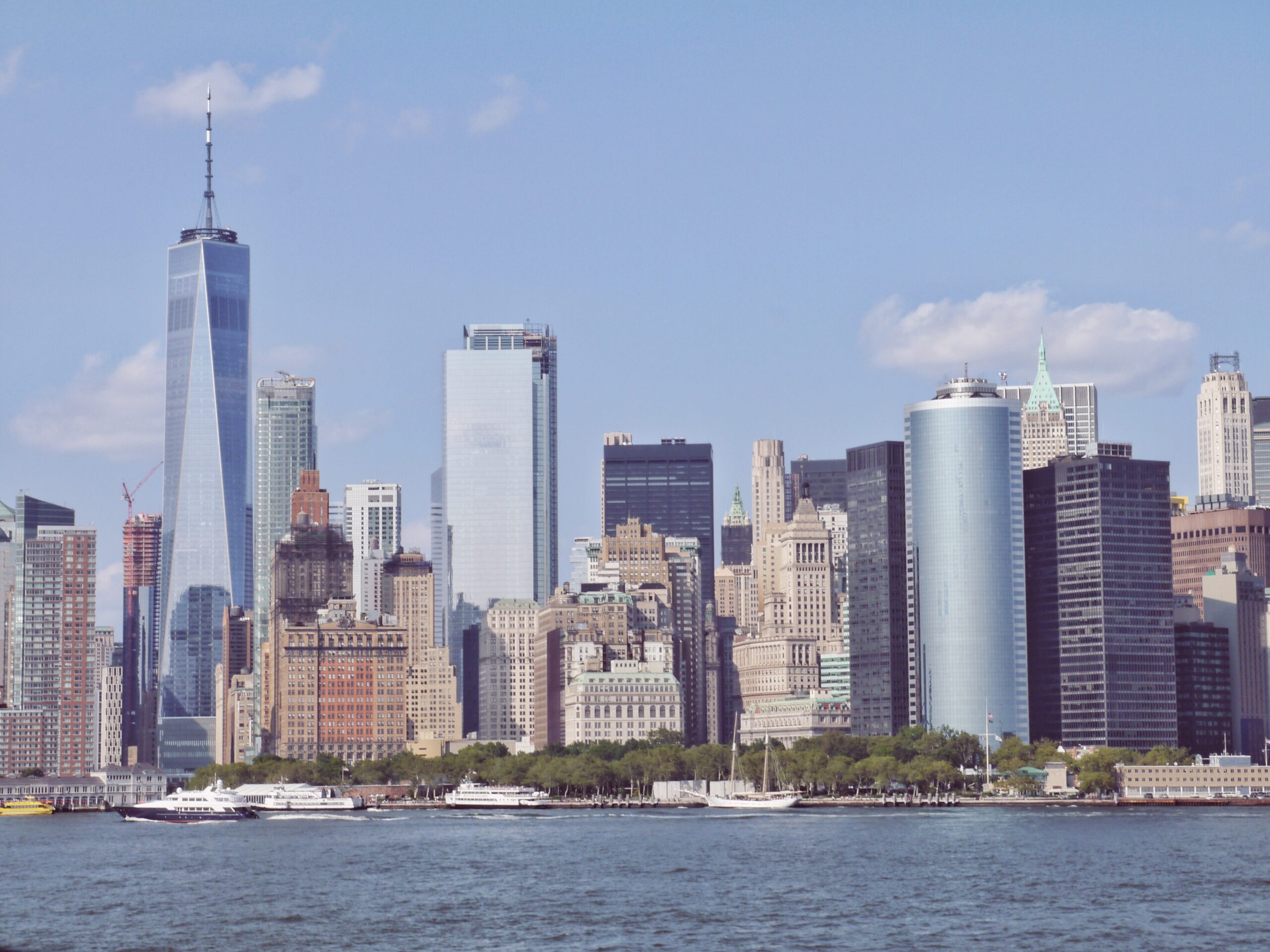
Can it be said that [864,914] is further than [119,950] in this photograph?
Yes

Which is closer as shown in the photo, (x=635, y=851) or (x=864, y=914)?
(x=864, y=914)

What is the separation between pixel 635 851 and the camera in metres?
199

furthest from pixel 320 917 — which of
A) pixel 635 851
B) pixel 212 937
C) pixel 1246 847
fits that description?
pixel 1246 847

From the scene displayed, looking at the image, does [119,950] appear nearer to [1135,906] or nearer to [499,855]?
[1135,906]

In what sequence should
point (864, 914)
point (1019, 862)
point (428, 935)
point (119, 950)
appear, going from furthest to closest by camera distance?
1. point (1019, 862)
2. point (864, 914)
3. point (428, 935)
4. point (119, 950)

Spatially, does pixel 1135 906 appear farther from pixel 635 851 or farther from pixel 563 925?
pixel 635 851

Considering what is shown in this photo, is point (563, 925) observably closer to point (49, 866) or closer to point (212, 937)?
point (212, 937)

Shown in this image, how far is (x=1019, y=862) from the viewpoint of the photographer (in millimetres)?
181250

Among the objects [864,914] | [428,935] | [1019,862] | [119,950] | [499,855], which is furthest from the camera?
[499,855]

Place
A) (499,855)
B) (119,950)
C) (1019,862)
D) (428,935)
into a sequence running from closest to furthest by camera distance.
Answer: (119,950) → (428,935) → (1019,862) → (499,855)

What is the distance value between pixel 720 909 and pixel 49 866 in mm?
72910

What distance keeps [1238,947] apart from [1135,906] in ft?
70.0

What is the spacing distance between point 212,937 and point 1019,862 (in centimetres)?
7796

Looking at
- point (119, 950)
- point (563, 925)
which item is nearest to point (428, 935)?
point (563, 925)
